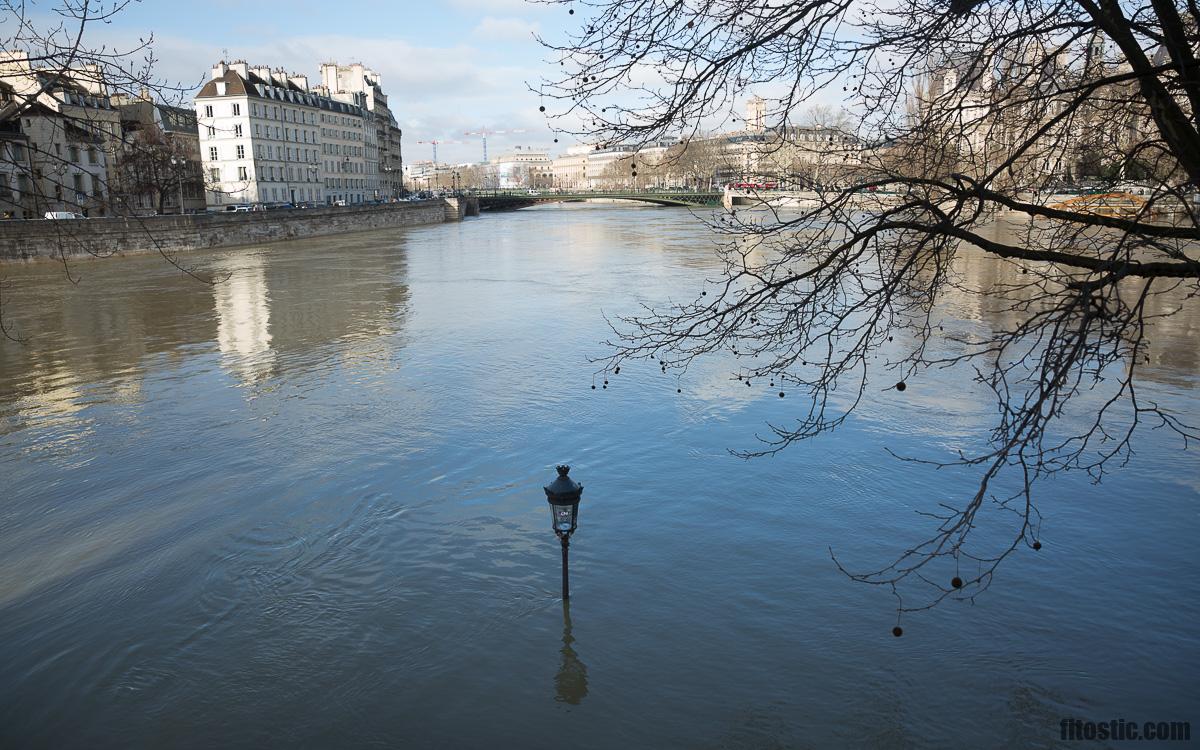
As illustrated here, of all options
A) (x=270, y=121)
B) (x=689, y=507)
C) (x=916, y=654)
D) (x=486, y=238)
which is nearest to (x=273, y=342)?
(x=689, y=507)

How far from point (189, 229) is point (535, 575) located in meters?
39.6

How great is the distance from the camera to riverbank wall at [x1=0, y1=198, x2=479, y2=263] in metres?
33.9

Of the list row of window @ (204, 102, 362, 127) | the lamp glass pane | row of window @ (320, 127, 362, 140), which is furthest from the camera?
row of window @ (320, 127, 362, 140)

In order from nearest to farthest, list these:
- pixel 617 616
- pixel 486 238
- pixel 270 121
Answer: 1. pixel 617 616
2. pixel 486 238
3. pixel 270 121

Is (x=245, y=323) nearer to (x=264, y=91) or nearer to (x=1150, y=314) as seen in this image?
(x=1150, y=314)

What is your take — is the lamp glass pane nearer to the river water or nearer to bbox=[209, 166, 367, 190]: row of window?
the river water

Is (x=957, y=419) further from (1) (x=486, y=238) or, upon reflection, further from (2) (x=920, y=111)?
(1) (x=486, y=238)

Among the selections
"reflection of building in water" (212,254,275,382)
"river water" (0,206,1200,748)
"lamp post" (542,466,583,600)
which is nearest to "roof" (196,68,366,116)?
"reflection of building in water" (212,254,275,382)

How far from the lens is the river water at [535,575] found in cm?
553

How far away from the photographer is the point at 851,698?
18.4 ft

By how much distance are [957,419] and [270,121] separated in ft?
239

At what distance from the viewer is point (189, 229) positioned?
4125 centimetres

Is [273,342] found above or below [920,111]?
below

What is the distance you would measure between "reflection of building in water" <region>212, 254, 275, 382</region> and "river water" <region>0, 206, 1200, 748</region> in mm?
1307
